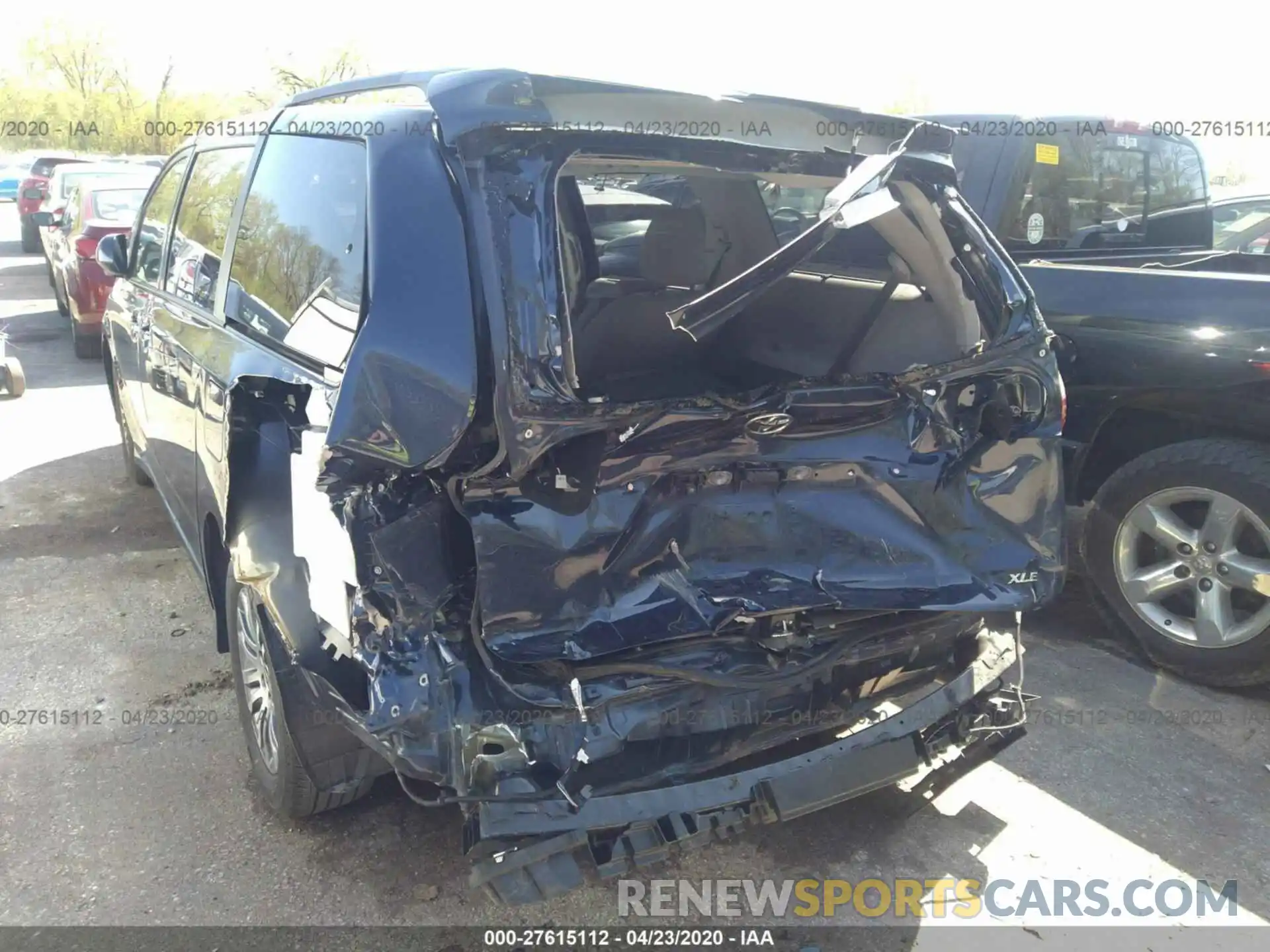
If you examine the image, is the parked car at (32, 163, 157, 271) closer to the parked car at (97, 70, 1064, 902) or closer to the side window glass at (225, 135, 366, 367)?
the side window glass at (225, 135, 366, 367)

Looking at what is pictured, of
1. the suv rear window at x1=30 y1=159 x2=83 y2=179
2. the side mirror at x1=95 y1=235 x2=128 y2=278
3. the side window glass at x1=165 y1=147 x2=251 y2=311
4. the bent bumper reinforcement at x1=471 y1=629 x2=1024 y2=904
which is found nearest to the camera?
the bent bumper reinforcement at x1=471 y1=629 x2=1024 y2=904

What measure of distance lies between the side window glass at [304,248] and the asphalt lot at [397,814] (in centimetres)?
142

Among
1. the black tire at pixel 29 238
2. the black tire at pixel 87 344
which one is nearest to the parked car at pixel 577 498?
the black tire at pixel 87 344

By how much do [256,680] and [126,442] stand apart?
124 inches

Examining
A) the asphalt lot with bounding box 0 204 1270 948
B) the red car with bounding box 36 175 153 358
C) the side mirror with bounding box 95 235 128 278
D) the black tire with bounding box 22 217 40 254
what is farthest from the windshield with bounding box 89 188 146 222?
the black tire with bounding box 22 217 40 254

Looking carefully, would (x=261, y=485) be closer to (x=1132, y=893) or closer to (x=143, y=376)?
(x=143, y=376)

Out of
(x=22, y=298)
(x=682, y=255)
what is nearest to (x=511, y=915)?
(x=682, y=255)

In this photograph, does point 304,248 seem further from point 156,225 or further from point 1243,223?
point 1243,223

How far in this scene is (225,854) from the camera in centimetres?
270

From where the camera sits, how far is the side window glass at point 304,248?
7.52ft

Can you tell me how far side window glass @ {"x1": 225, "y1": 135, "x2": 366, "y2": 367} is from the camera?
229 cm

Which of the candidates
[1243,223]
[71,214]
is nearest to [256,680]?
[1243,223]

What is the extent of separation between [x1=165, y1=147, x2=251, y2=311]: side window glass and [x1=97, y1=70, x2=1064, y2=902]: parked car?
0.71 feet

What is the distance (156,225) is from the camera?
4.29 meters
